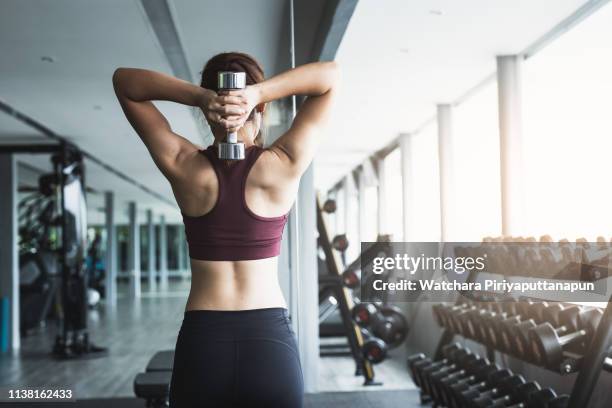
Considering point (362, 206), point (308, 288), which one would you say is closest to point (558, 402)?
point (308, 288)

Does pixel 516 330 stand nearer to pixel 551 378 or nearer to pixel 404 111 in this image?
pixel 551 378

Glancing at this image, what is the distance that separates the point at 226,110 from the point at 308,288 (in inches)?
113

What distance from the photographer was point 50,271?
7.09 m

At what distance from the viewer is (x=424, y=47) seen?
3.76 m

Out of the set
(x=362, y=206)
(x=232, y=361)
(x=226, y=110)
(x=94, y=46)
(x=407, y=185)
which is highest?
(x=94, y=46)

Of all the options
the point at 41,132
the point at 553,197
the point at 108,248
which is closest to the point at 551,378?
the point at 553,197

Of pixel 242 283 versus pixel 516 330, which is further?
pixel 516 330

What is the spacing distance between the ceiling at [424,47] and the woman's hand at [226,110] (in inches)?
95.5

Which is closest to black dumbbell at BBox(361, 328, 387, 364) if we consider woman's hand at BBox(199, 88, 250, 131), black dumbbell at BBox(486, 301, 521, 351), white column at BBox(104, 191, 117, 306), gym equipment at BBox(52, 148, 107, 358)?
black dumbbell at BBox(486, 301, 521, 351)

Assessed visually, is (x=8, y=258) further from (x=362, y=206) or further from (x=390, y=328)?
(x=362, y=206)

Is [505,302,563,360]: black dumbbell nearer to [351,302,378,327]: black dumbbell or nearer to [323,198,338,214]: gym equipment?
[351,302,378,327]: black dumbbell

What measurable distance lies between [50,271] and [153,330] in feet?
4.67

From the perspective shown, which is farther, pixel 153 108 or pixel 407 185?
pixel 407 185

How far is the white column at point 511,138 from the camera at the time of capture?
12.5 ft
